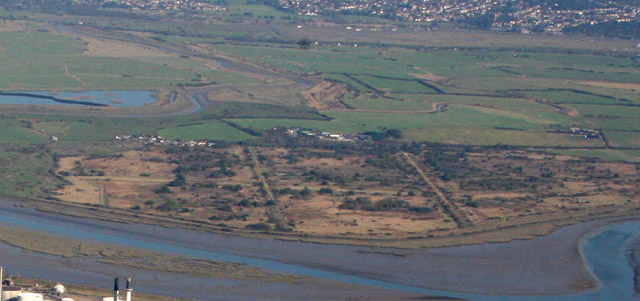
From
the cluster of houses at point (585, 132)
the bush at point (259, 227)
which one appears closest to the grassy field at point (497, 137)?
the cluster of houses at point (585, 132)

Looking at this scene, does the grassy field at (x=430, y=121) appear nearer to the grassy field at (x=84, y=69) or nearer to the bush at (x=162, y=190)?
the grassy field at (x=84, y=69)

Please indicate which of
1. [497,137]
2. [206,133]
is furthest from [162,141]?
[497,137]

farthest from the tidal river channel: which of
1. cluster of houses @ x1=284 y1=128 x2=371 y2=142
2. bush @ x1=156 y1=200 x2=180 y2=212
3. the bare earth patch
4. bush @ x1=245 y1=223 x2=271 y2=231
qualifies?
the bare earth patch

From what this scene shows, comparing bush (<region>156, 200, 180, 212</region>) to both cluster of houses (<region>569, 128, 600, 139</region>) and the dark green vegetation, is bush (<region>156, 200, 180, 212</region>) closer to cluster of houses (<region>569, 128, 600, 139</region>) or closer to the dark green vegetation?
the dark green vegetation

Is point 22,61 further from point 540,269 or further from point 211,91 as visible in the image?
point 540,269

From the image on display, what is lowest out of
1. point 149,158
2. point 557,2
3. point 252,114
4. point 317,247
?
point 317,247

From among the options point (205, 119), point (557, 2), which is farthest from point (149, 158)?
point (557, 2)

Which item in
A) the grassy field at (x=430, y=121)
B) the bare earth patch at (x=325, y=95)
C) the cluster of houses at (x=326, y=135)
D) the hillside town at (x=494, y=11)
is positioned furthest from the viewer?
the hillside town at (x=494, y=11)

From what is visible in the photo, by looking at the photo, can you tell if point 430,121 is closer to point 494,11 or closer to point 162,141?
point 162,141
